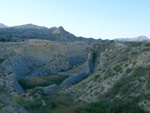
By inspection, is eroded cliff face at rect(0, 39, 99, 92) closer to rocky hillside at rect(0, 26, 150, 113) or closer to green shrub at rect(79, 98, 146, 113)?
rocky hillside at rect(0, 26, 150, 113)

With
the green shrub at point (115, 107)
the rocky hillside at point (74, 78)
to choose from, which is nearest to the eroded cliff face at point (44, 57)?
the rocky hillside at point (74, 78)

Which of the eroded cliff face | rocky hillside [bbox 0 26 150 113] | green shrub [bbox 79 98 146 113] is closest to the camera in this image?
green shrub [bbox 79 98 146 113]

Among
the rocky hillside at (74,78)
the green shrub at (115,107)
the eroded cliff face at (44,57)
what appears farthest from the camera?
the eroded cliff face at (44,57)

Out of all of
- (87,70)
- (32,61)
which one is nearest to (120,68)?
(87,70)

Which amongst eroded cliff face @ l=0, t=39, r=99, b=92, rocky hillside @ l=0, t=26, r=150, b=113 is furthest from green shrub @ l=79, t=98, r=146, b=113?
eroded cliff face @ l=0, t=39, r=99, b=92

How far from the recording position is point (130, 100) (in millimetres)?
9812

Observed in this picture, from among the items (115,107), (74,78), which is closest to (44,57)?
(74,78)

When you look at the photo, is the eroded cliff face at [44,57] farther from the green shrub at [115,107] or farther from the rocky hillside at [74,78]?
the green shrub at [115,107]

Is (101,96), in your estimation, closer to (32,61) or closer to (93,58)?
(93,58)

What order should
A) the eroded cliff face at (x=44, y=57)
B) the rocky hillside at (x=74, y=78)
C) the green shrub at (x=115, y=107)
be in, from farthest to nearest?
the eroded cliff face at (x=44, y=57) < the rocky hillside at (x=74, y=78) < the green shrub at (x=115, y=107)

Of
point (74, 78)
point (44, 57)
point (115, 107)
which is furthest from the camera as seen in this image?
point (44, 57)

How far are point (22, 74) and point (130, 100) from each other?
27.7m

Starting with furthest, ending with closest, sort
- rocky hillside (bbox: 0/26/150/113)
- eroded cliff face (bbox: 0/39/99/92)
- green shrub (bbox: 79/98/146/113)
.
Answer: eroded cliff face (bbox: 0/39/99/92) < rocky hillside (bbox: 0/26/150/113) < green shrub (bbox: 79/98/146/113)

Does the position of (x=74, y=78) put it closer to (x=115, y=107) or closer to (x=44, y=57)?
(x=44, y=57)
